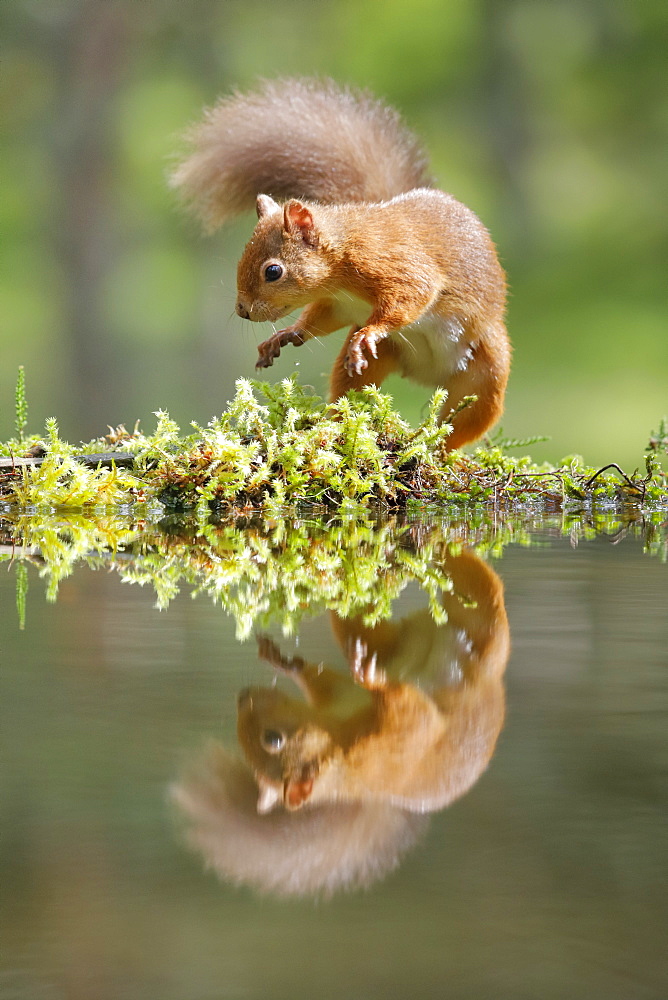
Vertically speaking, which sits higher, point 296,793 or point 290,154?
point 290,154

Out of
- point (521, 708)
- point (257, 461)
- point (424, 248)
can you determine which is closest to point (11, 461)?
point (257, 461)

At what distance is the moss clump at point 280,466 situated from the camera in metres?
2.56

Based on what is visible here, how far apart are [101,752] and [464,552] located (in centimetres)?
121

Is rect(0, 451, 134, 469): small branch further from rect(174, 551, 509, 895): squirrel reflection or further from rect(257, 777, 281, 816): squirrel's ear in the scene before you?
rect(257, 777, 281, 816): squirrel's ear

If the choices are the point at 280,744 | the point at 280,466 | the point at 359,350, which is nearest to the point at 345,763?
the point at 280,744

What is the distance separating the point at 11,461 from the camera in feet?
8.72

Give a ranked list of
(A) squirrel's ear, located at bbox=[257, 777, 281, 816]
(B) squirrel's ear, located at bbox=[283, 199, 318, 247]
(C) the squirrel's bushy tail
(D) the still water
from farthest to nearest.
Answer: (C) the squirrel's bushy tail
(B) squirrel's ear, located at bbox=[283, 199, 318, 247]
(A) squirrel's ear, located at bbox=[257, 777, 281, 816]
(D) the still water

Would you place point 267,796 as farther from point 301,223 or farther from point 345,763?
point 301,223

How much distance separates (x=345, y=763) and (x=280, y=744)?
5 cm

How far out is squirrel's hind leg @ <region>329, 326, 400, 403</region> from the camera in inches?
110

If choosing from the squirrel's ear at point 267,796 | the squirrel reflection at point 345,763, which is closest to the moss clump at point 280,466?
the squirrel reflection at point 345,763

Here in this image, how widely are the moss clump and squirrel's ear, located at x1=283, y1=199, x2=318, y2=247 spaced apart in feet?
1.33

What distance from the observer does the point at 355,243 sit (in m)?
2.57

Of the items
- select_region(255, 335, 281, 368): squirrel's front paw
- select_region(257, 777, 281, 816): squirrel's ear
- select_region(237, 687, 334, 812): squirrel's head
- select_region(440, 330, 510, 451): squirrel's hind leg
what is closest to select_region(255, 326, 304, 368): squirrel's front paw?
select_region(255, 335, 281, 368): squirrel's front paw
